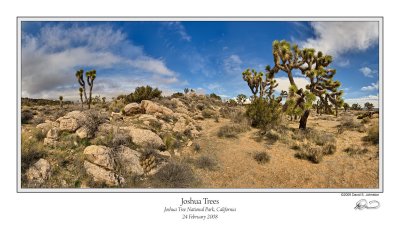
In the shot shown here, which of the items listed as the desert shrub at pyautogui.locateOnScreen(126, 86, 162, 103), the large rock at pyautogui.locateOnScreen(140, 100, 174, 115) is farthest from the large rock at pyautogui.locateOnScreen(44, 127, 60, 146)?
the desert shrub at pyautogui.locateOnScreen(126, 86, 162, 103)

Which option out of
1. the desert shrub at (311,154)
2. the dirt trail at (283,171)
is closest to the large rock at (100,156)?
the dirt trail at (283,171)

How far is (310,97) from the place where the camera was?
10.3 m

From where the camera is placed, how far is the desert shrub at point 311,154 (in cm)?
708

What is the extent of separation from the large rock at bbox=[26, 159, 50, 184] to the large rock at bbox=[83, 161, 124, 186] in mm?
821

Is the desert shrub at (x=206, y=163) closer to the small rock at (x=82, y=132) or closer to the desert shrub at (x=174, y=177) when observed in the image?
the desert shrub at (x=174, y=177)

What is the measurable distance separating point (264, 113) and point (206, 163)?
18.4 ft

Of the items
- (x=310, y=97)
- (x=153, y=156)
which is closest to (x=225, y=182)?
(x=153, y=156)

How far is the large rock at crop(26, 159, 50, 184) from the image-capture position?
16.6 ft

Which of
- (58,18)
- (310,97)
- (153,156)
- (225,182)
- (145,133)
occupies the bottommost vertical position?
(225,182)

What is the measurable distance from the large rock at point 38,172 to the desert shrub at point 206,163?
3825mm

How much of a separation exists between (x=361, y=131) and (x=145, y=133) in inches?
384

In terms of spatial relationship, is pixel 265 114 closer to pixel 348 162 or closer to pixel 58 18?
pixel 348 162
